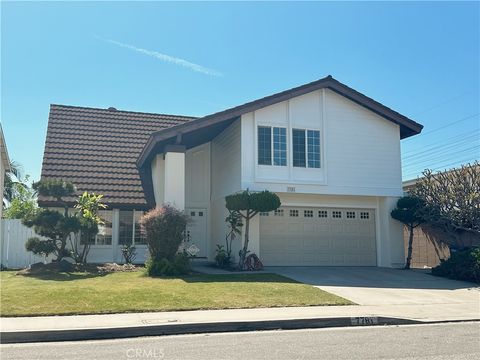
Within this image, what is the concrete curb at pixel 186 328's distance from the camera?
26.8ft

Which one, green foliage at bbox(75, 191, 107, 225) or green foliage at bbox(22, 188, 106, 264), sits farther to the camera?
green foliage at bbox(75, 191, 107, 225)

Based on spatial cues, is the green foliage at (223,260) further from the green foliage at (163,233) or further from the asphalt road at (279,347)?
the asphalt road at (279,347)

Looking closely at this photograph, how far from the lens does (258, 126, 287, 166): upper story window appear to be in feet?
63.3

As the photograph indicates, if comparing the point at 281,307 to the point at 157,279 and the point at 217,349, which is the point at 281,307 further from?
the point at 157,279

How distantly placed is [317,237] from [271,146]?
430 centimetres

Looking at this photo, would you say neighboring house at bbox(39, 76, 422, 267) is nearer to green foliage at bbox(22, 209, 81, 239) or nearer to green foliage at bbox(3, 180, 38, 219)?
green foliage at bbox(22, 209, 81, 239)

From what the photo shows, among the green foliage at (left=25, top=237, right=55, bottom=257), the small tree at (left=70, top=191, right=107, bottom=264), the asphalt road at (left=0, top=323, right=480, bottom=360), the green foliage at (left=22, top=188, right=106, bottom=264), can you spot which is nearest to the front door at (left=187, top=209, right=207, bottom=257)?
the small tree at (left=70, top=191, right=107, bottom=264)

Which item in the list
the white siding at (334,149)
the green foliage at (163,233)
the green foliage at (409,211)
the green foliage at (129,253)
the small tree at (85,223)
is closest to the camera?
the green foliage at (163,233)

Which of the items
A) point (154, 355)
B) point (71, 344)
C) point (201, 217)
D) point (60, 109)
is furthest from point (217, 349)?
point (60, 109)

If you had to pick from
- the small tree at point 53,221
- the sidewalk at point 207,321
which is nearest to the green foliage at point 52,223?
the small tree at point 53,221

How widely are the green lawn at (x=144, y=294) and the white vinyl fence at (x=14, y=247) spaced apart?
13.9 feet

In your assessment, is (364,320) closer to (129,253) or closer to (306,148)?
(306,148)

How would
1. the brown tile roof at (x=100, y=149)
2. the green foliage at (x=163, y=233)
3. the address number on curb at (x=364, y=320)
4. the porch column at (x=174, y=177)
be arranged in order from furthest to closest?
the brown tile roof at (x=100, y=149) < the porch column at (x=174, y=177) < the green foliage at (x=163, y=233) < the address number on curb at (x=364, y=320)

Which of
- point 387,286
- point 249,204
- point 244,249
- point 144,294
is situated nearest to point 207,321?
point 144,294
